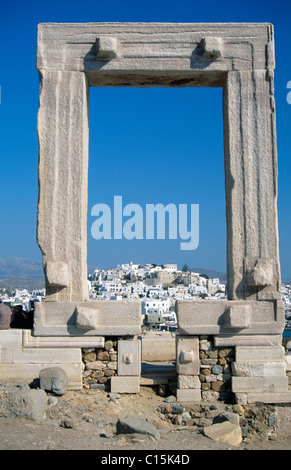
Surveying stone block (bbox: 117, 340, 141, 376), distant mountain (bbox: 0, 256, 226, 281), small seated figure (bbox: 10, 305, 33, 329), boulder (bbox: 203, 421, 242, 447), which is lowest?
boulder (bbox: 203, 421, 242, 447)

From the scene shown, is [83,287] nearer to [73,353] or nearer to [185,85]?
[73,353]

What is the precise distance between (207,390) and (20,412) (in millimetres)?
2952

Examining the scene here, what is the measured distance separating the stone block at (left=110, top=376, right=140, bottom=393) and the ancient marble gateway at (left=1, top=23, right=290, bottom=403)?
139 millimetres

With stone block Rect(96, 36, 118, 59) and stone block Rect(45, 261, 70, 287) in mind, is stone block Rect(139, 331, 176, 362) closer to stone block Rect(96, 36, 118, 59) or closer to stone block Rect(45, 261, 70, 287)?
stone block Rect(45, 261, 70, 287)

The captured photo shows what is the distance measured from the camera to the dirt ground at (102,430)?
562cm

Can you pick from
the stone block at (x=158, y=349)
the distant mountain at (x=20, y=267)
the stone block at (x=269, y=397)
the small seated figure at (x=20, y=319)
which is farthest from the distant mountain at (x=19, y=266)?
the stone block at (x=269, y=397)

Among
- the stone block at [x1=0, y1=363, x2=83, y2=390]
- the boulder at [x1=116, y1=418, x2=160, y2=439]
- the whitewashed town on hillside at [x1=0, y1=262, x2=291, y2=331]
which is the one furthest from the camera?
the whitewashed town on hillside at [x1=0, y1=262, x2=291, y2=331]

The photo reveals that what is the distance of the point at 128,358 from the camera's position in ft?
26.1

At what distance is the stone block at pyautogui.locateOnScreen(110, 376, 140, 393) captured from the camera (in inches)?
312

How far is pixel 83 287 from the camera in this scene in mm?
8141

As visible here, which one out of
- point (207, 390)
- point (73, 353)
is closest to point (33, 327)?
point (73, 353)

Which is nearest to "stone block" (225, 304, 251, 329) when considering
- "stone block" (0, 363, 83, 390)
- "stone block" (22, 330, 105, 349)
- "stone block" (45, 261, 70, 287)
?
"stone block" (22, 330, 105, 349)

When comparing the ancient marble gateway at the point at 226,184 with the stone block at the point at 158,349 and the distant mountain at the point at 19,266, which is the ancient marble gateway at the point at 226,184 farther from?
the distant mountain at the point at 19,266

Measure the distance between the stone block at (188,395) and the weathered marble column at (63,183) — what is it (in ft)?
6.91
